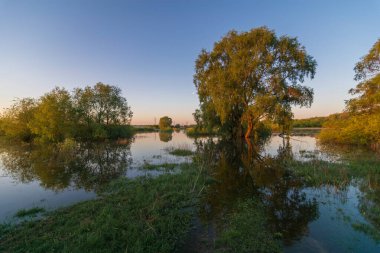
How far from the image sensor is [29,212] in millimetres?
6344

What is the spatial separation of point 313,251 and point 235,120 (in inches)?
1284

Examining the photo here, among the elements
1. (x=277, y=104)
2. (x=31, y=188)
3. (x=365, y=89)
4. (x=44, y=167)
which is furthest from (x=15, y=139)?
(x=365, y=89)

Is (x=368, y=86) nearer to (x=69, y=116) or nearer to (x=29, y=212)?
(x=29, y=212)

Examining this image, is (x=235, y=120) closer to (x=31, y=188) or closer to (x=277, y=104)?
(x=277, y=104)

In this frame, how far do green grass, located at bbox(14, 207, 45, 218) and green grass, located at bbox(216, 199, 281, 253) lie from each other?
22.5 feet

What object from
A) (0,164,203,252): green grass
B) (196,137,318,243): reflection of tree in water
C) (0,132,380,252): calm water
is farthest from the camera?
(196,137,318,243): reflection of tree in water

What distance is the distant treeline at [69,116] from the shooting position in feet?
109

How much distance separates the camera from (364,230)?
4.84 meters

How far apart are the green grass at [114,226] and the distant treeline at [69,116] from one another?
1373 inches

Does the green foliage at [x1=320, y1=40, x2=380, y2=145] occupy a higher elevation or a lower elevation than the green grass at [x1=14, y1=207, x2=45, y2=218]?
higher

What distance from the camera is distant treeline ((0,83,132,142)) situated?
33.4 m

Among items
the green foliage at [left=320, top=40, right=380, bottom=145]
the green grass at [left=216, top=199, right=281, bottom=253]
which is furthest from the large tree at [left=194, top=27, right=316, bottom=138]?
the green grass at [left=216, top=199, right=281, bottom=253]

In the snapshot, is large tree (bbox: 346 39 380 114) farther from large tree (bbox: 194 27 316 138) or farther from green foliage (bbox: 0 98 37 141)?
green foliage (bbox: 0 98 37 141)

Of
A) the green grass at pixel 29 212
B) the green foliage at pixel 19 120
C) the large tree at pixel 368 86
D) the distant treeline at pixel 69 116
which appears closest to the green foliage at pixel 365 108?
the large tree at pixel 368 86
